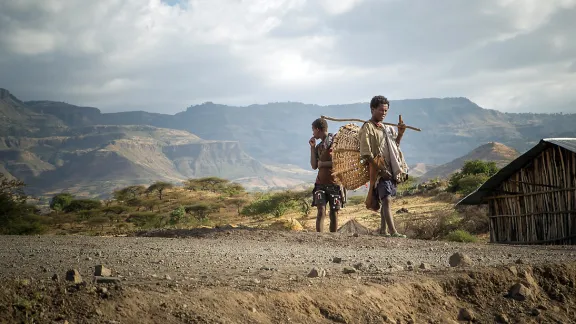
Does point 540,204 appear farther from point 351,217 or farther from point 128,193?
point 128,193

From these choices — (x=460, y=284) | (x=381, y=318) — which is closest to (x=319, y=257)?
(x=460, y=284)

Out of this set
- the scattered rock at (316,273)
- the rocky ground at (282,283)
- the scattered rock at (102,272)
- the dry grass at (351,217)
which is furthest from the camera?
the dry grass at (351,217)

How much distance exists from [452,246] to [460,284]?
108 inches

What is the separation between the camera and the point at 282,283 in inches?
182

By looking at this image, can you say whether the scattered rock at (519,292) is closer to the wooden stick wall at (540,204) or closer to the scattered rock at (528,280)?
the scattered rock at (528,280)

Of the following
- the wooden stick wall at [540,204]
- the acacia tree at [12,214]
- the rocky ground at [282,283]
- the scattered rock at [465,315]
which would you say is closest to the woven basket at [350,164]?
the rocky ground at [282,283]

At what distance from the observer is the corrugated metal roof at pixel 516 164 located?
970 centimetres

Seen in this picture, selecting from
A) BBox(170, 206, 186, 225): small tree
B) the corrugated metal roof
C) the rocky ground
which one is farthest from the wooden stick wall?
BBox(170, 206, 186, 225): small tree

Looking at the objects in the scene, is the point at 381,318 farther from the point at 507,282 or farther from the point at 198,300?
the point at 507,282

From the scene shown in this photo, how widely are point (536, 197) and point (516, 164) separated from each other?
2.37 ft

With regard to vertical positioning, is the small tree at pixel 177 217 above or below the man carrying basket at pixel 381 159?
below

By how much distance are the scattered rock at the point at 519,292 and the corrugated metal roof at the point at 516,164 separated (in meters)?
4.76

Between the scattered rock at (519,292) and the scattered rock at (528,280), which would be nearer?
the scattered rock at (519,292)

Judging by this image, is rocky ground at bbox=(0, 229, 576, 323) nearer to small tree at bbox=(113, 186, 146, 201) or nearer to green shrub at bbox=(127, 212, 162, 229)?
green shrub at bbox=(127, 212, 162, 229)
